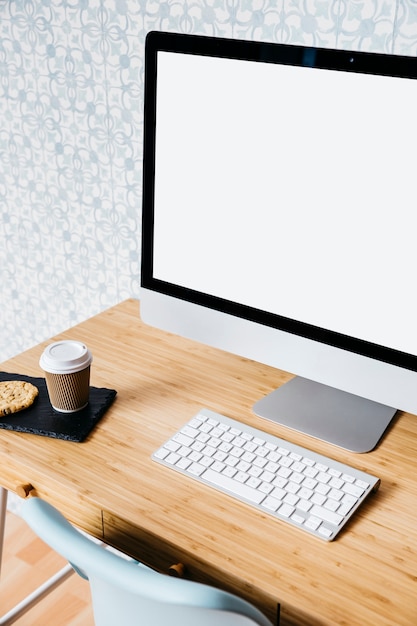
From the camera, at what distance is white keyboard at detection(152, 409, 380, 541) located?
0.93m

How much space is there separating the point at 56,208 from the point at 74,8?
43 centimetres

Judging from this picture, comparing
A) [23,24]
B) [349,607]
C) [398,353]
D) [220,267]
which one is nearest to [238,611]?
[349,607]

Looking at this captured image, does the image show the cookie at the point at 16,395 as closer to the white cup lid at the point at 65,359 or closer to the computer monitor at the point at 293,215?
the white cup lid at the point at 65,359

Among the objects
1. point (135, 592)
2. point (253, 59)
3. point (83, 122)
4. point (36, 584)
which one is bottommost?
point (36, 584)

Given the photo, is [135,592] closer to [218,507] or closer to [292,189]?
[218,507]

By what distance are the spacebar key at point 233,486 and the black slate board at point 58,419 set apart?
20cm

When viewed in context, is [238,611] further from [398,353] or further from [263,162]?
[263,162]

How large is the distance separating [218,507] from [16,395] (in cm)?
39

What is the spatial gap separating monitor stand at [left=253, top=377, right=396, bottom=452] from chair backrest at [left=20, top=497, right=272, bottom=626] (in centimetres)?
36

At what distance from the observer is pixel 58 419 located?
1124 mm

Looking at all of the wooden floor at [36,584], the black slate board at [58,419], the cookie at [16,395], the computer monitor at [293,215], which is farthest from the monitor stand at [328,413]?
the wooden floor at [36,584]

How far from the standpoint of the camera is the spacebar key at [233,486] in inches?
37.7

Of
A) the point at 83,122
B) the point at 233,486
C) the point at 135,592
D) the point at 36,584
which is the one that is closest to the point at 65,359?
the point at 233,486

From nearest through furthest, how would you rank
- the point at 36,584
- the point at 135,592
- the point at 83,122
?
the point at 135,592 → the point at 83,122 → the point at 36,584
